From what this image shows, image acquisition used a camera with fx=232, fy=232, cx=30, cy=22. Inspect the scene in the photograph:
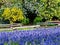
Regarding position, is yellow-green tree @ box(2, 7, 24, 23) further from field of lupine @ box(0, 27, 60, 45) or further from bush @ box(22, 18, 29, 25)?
field of lupine @ box(0, 27, 60, 45)

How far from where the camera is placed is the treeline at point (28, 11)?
22203 mm

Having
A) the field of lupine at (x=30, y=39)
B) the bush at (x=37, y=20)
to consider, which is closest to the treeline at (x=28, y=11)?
the bush at (x=37, y=20)

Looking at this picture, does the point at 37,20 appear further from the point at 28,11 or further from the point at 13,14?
the point at 13,14

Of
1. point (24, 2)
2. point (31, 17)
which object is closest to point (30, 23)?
point (31, 17)

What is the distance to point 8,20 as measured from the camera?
22656 mm

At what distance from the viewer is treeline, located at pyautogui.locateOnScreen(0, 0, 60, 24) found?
22203 millimetres

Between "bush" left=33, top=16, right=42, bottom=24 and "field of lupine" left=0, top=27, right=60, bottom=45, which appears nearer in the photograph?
"field of lupine" left=0, top=27, right=60, bottom=45

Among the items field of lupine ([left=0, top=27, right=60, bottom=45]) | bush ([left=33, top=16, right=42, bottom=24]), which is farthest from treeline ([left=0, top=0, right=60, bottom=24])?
field of lupine ([left=0, top=27, right=60, bottom=45])

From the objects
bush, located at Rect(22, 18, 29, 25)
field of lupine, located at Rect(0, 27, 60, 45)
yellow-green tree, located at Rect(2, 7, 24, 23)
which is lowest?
bush, located at Rect(22, 18, 29, 25)

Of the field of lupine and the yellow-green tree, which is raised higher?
the field of lupine

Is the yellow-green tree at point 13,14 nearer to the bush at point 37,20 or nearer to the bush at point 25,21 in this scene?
the bush at point 25,21

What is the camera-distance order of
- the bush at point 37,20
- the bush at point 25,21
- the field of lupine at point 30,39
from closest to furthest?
the field of lupine at point 30,39 → the bush at point 25,21 → the bush at point 37,20

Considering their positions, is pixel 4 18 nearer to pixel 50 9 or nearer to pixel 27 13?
pixel 27 13

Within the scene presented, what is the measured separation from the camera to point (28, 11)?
2328cm
